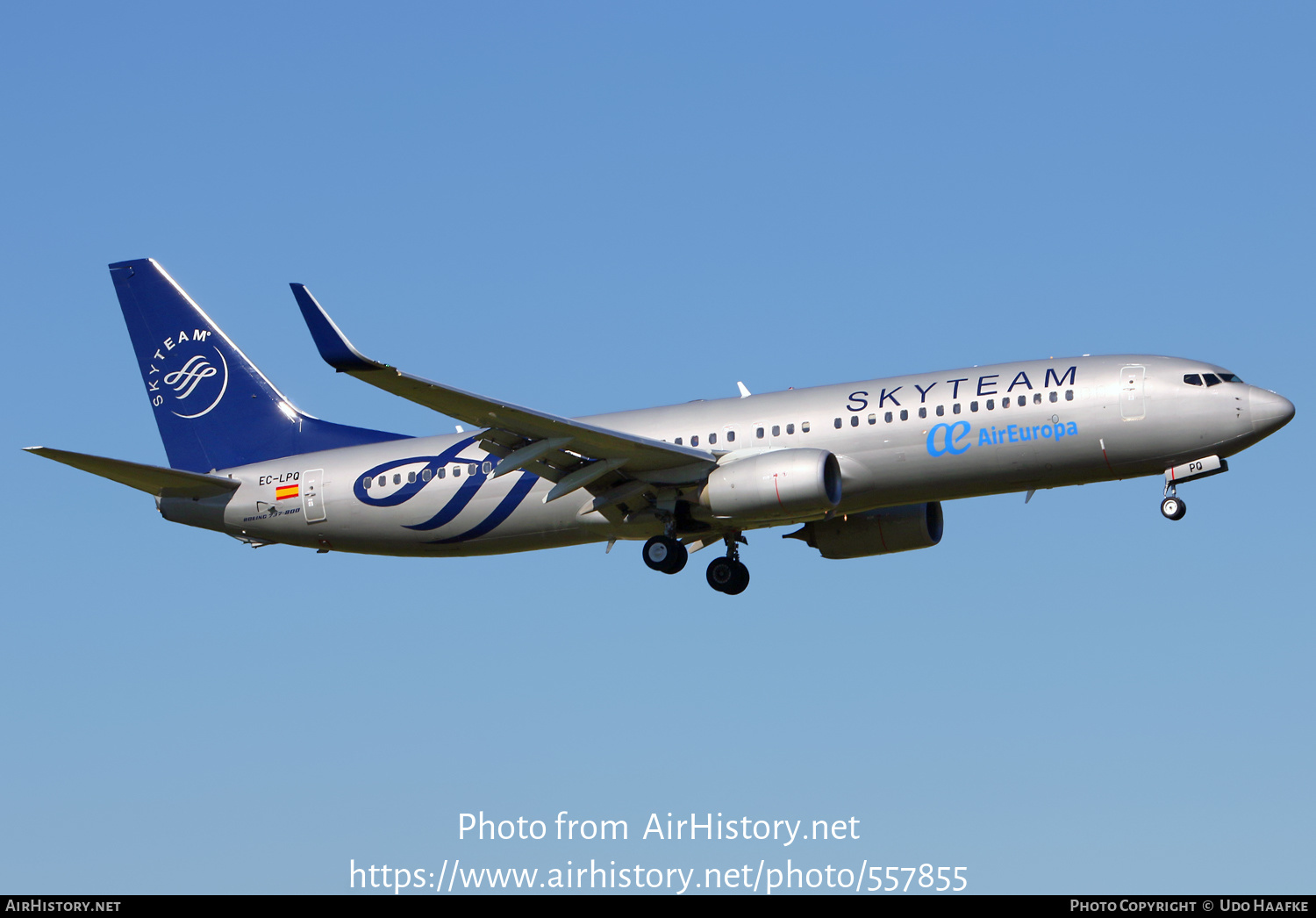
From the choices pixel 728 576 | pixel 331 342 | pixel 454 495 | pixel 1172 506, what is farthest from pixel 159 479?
pixel 1172 506

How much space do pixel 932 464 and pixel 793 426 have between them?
3366 mm

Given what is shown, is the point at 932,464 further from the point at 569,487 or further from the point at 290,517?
the point at 290,517

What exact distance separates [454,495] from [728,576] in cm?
693

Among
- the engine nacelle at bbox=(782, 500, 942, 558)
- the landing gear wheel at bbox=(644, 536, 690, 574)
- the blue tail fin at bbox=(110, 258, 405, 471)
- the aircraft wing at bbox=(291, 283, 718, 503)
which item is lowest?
the landing gear wheel at bbox=(644, 536, 690, 574)

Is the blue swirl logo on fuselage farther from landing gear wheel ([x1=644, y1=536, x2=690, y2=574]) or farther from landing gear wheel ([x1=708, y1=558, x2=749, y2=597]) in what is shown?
landing gear wheel ([x1=708, y1=558, x2=749, y2=597])

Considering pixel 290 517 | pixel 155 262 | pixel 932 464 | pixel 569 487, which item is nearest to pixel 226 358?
pixel 155 262

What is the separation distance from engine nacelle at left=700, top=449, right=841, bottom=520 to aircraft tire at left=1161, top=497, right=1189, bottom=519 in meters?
6.91

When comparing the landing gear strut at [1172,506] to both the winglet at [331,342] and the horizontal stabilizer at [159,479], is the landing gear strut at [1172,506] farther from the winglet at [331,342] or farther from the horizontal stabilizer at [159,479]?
the horizontal stabilizer at [159,479]

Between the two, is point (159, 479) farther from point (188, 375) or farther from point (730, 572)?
point (730, 572)

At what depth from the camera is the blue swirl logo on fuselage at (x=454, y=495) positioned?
124 ft

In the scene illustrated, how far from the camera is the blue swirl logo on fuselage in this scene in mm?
37812

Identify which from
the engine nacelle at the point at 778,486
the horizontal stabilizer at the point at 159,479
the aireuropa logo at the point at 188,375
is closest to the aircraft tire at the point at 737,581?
the engine nacelle at the point at 778,486

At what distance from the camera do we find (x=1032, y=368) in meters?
34.6

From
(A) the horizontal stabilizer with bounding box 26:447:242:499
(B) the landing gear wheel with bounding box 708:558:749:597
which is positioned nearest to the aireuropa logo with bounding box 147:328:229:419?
(A) the horizontal stabilizer with bounding box 26:447:242:499
